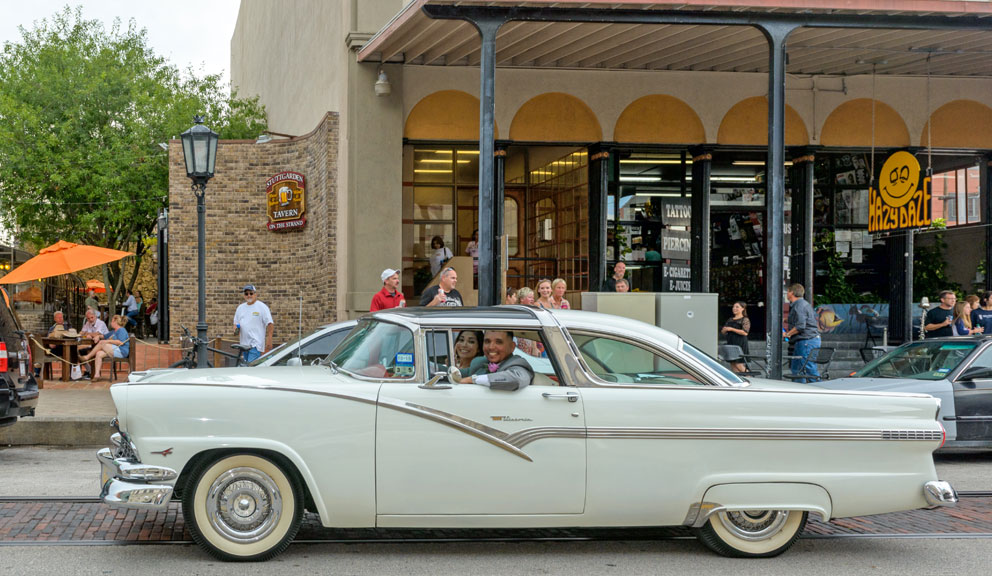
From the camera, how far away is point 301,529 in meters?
6.77

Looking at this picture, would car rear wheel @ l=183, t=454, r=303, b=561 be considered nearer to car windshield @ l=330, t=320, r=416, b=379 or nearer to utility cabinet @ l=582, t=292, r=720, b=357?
car windshield @ l=330, t=320, r=416, b=379

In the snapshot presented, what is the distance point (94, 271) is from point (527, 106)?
33.5 meters

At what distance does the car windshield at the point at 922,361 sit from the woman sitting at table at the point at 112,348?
37.8 feet

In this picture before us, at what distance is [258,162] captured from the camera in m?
19.6

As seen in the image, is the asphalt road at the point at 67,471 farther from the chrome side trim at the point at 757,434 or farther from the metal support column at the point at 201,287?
the chrome side trim at the point at 757,434

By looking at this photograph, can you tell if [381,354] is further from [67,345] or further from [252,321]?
[67,345]

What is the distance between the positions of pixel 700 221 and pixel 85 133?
69.2 ft

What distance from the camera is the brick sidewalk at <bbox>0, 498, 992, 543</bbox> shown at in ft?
21.3

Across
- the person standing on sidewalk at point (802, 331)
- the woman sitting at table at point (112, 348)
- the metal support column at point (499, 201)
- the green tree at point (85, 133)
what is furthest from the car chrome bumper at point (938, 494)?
the green tree at point (85, 133)

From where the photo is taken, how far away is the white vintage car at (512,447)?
5.72 metres

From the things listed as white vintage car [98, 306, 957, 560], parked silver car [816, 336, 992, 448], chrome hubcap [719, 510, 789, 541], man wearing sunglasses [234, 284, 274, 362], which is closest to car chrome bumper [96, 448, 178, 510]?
white vintage car [98, 306, 957, 560]

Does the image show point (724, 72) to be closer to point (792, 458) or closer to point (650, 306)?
point (650, 306)

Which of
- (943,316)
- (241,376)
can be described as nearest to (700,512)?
(241,376)

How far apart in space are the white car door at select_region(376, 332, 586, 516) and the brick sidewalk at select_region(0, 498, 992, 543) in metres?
0.86
